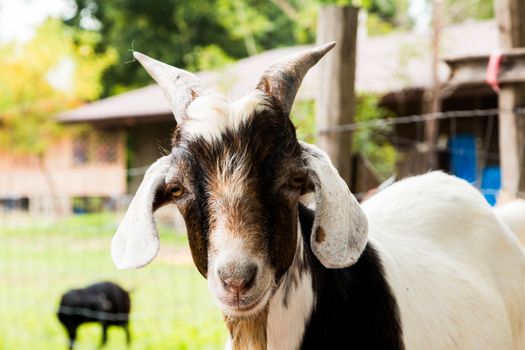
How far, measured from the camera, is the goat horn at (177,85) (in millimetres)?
2297

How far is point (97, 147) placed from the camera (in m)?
25.0

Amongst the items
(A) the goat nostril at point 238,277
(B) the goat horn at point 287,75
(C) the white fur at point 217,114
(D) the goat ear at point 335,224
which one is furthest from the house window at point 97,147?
(A) the goat nostril at point 238,277

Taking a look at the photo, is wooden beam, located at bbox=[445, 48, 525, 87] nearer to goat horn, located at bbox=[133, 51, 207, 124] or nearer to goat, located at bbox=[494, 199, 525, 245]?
goat, located at bbox=[494, 199, 525, 245]

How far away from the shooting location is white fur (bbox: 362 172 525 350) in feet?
8.41

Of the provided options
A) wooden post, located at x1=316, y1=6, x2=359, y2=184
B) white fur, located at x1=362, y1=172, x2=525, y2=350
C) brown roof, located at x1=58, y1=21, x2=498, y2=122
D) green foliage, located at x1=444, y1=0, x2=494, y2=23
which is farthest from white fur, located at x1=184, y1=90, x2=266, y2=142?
green foliage, located at x1=444, y1=0, x2=494, y2=23

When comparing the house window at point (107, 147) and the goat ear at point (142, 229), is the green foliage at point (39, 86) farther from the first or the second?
the goat ear at point (142, 229)

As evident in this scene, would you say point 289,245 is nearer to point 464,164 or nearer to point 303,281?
point 303,281

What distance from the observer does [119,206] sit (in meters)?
20.0

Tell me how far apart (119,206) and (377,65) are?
26.5 ft

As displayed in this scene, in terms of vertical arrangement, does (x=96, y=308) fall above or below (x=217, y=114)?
below

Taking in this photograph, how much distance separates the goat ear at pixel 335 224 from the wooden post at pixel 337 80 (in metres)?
2.02

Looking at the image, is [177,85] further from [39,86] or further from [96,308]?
[39,86]

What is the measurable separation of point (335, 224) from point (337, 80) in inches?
84.9

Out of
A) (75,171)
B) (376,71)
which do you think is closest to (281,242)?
(376,71)
